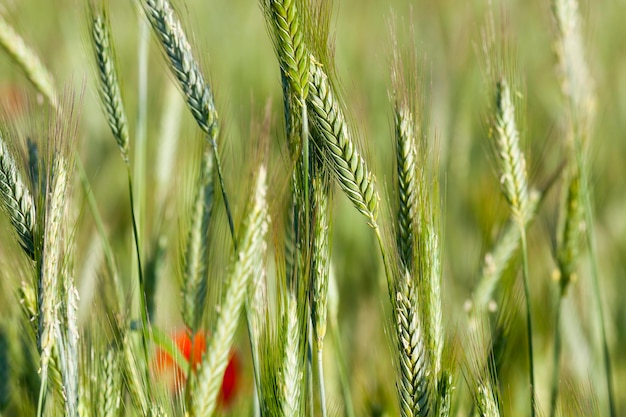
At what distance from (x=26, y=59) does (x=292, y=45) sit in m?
0.52

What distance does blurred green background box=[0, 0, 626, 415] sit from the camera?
4.00ft

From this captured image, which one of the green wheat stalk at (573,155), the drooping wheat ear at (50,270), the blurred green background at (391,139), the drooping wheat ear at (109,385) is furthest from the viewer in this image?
the blurred green background at (391,139)

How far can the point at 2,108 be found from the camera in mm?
908

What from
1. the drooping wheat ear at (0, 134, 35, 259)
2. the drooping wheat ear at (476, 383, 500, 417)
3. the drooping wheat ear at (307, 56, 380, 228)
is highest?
the drooping wheat ear at (307, 56, 380, 228)

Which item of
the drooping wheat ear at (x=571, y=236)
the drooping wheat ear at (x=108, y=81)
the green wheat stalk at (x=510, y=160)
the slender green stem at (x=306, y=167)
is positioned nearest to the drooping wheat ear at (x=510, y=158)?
the green wheat stalk at (x=510, y=160)

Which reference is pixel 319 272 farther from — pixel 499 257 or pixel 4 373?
pixel 4 373

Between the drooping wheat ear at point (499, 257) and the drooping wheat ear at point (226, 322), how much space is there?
16.1 inches

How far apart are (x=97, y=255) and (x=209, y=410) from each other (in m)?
0.60

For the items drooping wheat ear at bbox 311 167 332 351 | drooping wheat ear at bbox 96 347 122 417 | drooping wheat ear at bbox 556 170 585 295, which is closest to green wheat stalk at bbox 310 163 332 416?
drooping wheat ear at bbox 311 167 332 351

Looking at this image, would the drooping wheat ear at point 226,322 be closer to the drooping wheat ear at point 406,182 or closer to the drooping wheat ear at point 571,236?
the drooping wheat ear at point 406,182

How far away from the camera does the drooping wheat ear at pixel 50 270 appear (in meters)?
0.78

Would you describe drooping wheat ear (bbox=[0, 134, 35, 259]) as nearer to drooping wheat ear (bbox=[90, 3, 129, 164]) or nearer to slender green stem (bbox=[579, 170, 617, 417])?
drooping wheat ear (bbox=[90, 3, 129, 164])

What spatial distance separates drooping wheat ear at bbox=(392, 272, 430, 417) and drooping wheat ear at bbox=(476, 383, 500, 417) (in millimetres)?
60

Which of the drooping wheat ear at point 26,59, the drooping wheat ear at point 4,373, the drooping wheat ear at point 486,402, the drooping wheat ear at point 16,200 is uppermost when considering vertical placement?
the drooping wheat ear at point 26,59
